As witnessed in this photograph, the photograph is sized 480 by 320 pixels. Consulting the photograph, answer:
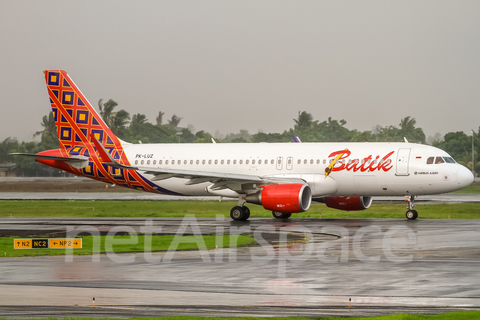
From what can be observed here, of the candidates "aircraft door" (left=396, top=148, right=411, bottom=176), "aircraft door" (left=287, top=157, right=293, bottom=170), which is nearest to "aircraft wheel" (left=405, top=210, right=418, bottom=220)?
"aircraft door" (left=396, top=148, right=411, bottom=176)

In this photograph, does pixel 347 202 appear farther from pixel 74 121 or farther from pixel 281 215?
pixel 74 121

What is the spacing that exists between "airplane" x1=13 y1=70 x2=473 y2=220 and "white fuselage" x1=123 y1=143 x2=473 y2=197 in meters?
0.05

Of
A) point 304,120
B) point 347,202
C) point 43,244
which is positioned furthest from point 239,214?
point 304,120

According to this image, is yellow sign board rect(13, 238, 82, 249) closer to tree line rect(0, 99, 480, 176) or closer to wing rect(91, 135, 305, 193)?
wing rect(91, 135, 305, 193)

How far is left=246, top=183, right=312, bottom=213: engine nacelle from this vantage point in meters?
33.2

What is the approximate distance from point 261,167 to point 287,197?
544 centimetres

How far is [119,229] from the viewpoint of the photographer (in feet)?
98.5

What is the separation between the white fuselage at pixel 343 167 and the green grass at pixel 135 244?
438 inches

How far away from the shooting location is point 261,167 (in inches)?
1518

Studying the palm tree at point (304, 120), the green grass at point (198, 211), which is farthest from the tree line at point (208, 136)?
the green grass at point (198, 211)

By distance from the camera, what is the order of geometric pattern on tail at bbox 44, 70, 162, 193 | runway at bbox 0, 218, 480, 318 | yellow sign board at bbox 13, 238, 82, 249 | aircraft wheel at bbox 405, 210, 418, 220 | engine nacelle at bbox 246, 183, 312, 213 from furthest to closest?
geometric pattern on tail at bbox 44, 70, 162, 193
aircraft wheel at bbox 405, 210, 418, 220
engine nacelle at bbox 246, 183, 312, 213
yellow sign board at bbox 13, 238, 82, 249
runway at bbox 0, 218, 480, 318

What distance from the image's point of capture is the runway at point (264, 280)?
41.6 feet

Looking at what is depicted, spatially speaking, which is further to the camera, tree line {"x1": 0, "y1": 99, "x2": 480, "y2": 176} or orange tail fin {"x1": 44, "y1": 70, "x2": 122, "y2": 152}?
tree line {"x1": 0, "y1": 99, "x2": 480, "y2": 176}

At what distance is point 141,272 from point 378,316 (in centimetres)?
757
